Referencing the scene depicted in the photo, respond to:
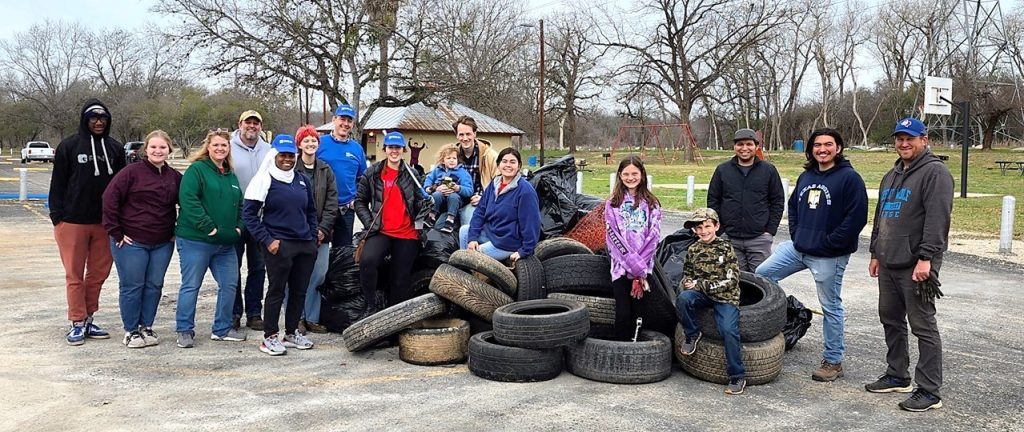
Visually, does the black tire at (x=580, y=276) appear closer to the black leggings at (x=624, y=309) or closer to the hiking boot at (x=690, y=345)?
the black leggings at (x=624, y=309)

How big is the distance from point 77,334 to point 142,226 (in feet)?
3.57

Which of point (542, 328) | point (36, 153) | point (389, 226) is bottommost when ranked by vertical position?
point (542, 328)

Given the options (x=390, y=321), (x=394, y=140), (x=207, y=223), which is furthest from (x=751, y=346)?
(x=207, y=223)

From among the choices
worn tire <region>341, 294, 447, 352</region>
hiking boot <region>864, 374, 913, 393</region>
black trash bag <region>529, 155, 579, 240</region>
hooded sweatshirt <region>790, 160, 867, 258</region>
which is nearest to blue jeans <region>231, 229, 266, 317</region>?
worn tire <region>341, 294, 447, 352</region>

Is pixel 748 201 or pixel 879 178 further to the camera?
pixel 879 178

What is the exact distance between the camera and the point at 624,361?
4746 millimetres

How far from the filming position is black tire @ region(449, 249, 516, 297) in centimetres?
525

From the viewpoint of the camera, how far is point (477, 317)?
18.2 feet

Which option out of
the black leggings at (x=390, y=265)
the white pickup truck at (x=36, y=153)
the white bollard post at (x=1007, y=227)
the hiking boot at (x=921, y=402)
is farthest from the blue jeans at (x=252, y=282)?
the white pickup truck at (x=36, y=153)

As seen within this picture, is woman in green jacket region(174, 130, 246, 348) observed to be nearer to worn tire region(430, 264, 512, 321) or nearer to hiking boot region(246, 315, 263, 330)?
hiking boot region(246, 315, 263, 330)

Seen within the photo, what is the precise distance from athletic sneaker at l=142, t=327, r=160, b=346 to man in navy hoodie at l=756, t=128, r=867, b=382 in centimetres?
473

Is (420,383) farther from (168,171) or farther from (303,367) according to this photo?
A: (168,171)

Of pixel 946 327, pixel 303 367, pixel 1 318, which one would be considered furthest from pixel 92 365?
pixel 946 327

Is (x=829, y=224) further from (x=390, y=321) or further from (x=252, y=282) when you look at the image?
(x=252, y=282)
